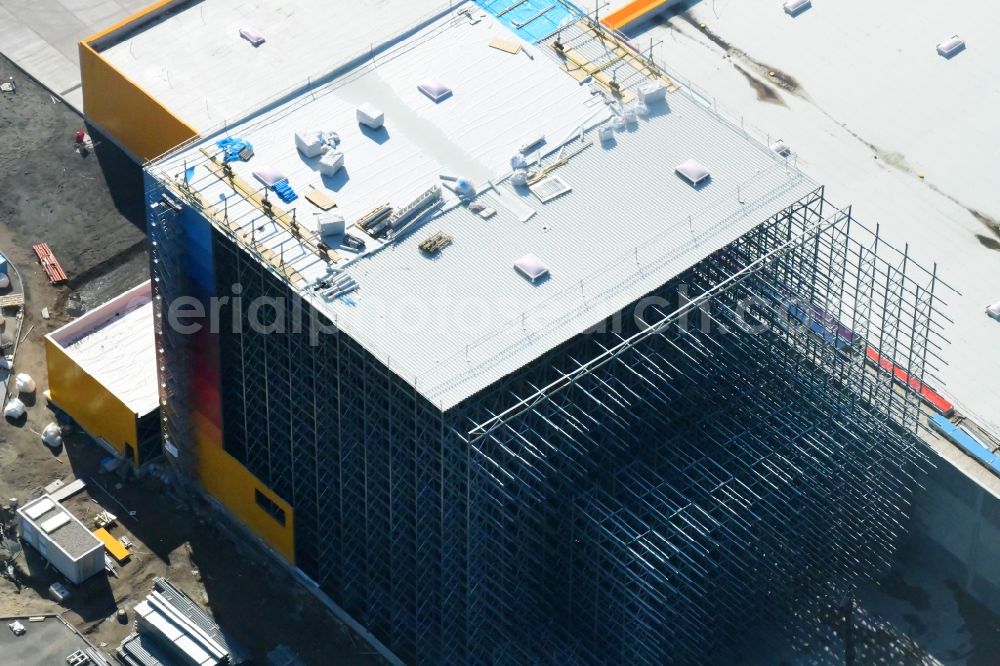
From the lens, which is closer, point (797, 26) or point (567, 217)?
point (567, 217)

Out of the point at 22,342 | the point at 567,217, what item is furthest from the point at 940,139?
the point at 22,342

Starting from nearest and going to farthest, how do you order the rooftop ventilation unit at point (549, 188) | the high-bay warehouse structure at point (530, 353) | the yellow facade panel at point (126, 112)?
1. the high-bay warehouse structure at point (530, 353)
2. the rooftop ventilation unit at point (549, 188)
3. the yellow facade panel at point (126, 112)

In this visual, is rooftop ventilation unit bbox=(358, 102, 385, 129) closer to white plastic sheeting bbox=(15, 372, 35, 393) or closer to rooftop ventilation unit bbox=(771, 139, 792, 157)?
rooftop ventilation unit bbox=(771, 139, 792, 157)

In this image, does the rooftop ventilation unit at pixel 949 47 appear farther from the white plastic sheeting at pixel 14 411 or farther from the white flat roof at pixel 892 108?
the white plastic sheeting at pixel 14 411

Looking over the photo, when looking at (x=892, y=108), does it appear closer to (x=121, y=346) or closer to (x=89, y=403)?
(x=121, y=346)

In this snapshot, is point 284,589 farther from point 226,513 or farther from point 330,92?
point 330,92

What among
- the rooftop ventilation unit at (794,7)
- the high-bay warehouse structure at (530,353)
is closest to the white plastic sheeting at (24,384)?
the high-bay warehouse structure at (530,353)

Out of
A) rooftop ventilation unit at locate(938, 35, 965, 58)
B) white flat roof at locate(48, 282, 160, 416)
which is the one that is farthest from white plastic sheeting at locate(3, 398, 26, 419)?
rooftop ventilation unit at locate(938, 35, 965, 58)
